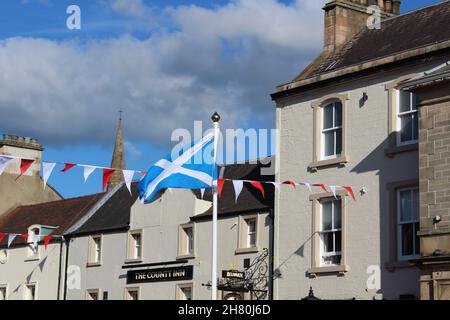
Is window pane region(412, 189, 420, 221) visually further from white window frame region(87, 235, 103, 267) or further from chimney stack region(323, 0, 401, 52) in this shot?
white window frame region(87, 235, 103, 267)

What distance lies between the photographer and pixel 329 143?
2744 centimetres

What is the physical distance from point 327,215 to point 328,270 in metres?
1.81

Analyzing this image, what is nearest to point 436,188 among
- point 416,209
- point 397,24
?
point 416,209

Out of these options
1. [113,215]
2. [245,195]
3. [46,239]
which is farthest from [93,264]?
[245,195]

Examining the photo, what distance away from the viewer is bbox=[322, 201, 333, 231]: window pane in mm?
26703

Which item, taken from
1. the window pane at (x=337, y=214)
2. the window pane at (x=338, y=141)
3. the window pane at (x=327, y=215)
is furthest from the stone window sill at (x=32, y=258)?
the window pane at (x=338, y=141)

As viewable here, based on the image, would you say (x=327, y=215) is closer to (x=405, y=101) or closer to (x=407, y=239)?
(x=407, y=239)

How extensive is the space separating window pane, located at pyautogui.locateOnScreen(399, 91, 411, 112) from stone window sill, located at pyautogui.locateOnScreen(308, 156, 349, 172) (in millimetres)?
2426

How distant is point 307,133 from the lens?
28016mm

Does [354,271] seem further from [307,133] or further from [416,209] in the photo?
[307,133]

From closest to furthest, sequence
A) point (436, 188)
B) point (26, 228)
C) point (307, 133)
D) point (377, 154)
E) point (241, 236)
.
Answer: point (436, 188), point (377, 154), point (307, 133), point (241, 236), point (26, 228)

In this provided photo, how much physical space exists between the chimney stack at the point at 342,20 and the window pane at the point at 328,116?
10.5ft

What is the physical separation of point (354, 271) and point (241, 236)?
5.95 m

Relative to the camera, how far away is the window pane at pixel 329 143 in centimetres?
2731
